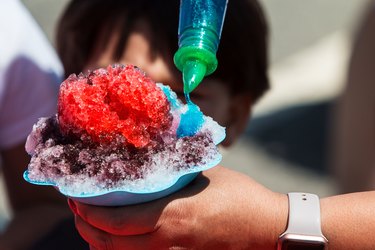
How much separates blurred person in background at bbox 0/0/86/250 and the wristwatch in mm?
683

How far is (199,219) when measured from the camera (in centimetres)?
84

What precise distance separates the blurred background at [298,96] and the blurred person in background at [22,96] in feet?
2.88

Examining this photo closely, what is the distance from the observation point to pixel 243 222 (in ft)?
2.85

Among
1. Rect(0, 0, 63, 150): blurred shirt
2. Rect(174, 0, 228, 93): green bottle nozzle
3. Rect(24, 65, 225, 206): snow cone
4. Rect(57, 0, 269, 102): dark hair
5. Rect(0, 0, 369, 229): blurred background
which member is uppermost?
Rect(0, 0, 369, 229): blurred background

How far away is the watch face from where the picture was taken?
85 cm

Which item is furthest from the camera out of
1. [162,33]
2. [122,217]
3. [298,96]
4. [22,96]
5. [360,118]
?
[298,96]

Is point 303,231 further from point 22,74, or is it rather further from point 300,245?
point 22,74

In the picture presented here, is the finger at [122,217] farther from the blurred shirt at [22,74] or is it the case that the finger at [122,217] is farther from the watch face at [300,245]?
the blurred shirt at [22,74]

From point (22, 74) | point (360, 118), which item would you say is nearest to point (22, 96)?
point (22, 74)

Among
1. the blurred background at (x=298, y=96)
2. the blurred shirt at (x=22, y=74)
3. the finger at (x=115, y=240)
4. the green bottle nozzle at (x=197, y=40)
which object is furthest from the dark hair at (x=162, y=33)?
the blurred background at (x=298, y=96)

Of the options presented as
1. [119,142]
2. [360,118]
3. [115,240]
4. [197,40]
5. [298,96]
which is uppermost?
[298,96]

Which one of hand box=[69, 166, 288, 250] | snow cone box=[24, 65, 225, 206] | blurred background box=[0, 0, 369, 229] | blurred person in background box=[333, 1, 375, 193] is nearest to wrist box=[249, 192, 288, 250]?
hand box=[69, 166, 288, 250]

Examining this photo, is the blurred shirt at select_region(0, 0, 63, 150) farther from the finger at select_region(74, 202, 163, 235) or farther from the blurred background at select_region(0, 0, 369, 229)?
the blurred background at select_region(0, 0, 369, 229)

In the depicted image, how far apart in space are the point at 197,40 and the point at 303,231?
285 mm
